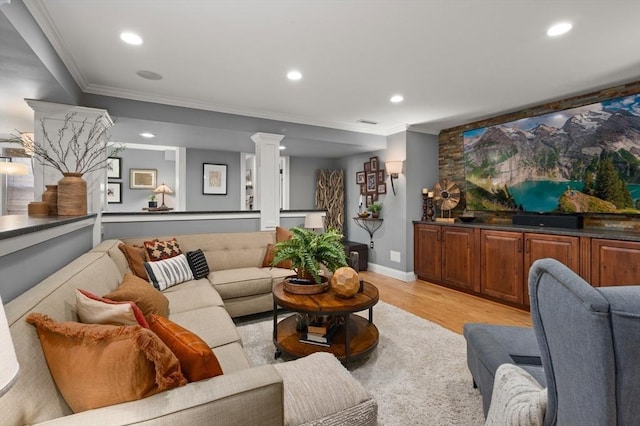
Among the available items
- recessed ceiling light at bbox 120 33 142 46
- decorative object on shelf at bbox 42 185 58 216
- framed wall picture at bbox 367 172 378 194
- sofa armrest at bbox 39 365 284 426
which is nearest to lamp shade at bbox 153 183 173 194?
decorative object on shelf at bbox 42 185 58 216

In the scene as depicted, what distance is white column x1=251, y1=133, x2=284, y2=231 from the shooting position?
4.07 meters

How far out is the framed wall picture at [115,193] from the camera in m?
6.04

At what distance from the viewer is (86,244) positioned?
2.79 m

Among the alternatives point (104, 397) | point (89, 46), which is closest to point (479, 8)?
point (104, 397)

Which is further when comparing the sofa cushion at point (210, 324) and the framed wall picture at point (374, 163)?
the framed wall picture at point (374, 163)

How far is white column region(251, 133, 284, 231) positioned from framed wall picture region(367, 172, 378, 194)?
6.35ft

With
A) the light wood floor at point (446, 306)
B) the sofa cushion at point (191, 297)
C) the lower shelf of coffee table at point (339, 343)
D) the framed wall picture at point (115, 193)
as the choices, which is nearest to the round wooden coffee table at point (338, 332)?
the lower shelf of coffee table at point (339, 343)

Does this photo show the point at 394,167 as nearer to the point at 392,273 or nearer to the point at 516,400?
the point at 392,273

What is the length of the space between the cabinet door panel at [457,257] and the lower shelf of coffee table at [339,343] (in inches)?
85.6

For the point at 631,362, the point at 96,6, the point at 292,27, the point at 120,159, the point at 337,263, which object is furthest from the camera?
the point at 120,159

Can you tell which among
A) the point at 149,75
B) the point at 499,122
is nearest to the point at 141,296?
the point at 149,75

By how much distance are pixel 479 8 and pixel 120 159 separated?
6.52 m

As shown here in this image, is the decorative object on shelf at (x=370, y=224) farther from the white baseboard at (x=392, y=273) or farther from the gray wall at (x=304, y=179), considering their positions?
the gray wall at (x=304, y=179)

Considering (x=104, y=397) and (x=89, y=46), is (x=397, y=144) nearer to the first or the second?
(x=89, y=46)
